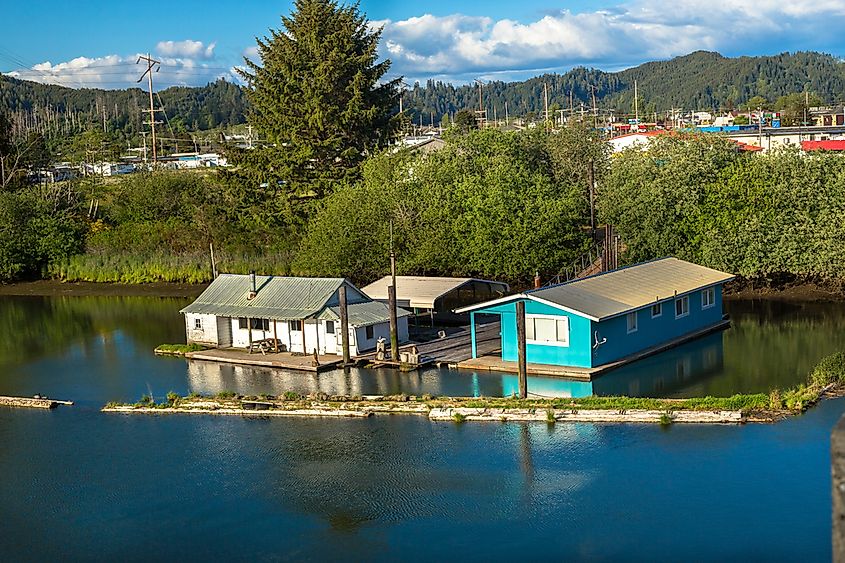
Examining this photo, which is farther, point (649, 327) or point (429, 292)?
point (429, 292)

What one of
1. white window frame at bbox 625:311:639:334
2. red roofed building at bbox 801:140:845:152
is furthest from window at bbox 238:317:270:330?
red roofed building at bbox 801:140:845:152

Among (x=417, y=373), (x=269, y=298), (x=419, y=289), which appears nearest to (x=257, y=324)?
(x=269, y=298)

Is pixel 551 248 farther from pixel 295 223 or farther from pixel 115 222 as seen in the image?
pixel 115 222

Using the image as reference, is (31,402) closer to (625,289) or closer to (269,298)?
(269,298)

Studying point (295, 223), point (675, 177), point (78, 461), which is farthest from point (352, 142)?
point (78, 461)

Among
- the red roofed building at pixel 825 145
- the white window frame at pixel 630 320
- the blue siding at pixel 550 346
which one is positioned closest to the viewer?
the blue siding at pixel 550 346

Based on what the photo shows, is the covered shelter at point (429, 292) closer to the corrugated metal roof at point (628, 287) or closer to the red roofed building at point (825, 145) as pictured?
the corrugated metal roof at point (628, 287)

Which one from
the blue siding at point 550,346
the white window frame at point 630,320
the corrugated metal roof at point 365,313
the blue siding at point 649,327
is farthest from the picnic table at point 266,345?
the white window frame at point 630,320
